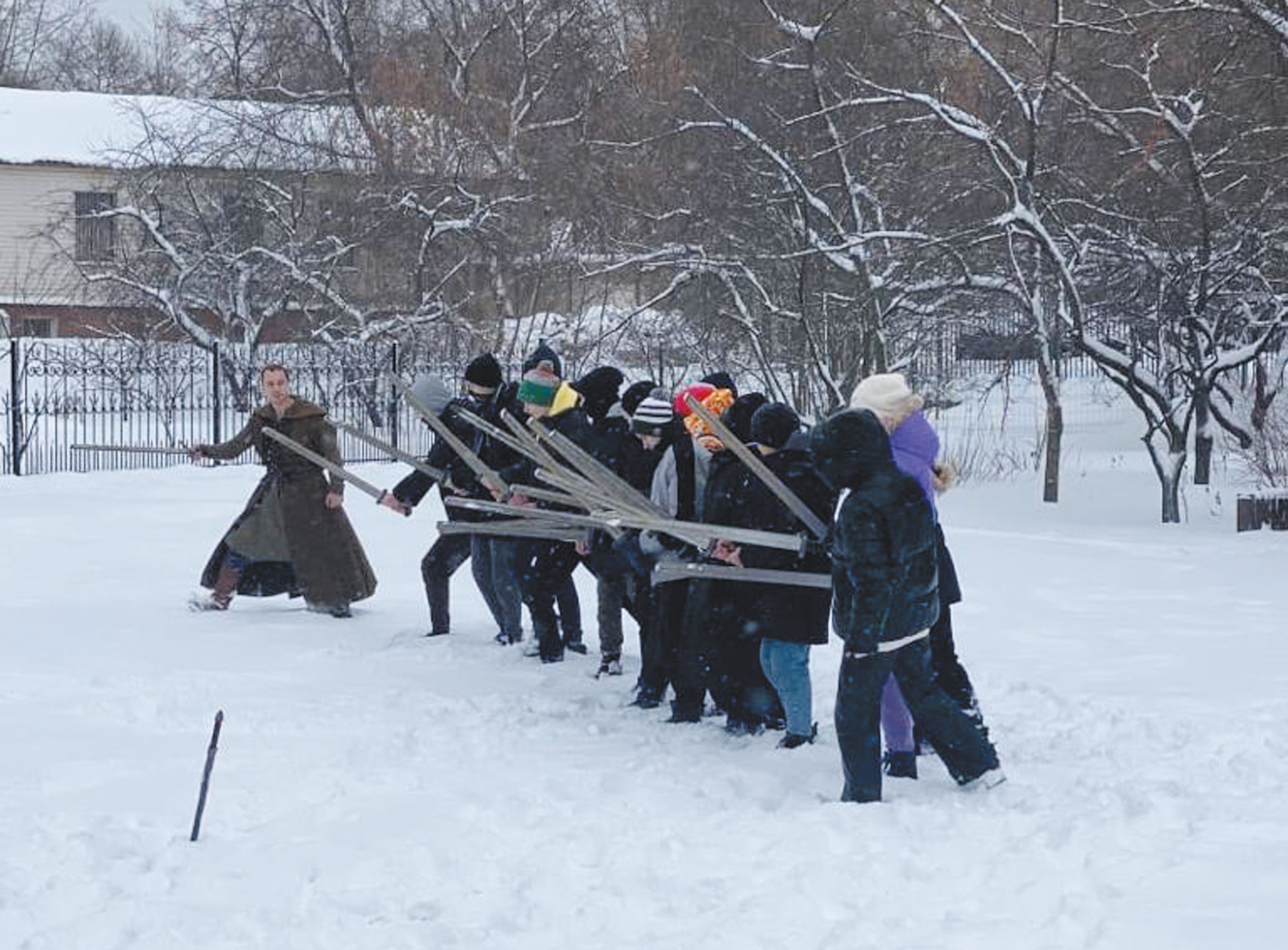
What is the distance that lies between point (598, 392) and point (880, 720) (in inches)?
138

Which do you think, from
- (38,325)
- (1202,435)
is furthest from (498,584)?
(38,325)

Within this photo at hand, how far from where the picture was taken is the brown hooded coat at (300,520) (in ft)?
Answer: 40.5

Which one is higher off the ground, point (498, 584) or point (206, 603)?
point (498, 584)

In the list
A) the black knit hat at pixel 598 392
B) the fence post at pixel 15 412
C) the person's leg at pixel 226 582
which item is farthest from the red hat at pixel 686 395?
the fence post at pixel 15 412

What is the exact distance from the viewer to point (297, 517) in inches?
487

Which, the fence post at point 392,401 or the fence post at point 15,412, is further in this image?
the fence post at point 392,401

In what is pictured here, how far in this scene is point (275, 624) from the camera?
40.3 feet

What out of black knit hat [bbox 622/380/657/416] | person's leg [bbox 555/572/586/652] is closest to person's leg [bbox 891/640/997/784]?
black knit hat [bbox 622/380/657/416]

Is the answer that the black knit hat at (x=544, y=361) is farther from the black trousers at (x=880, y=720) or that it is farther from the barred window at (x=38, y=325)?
the barred window at (x=38, y=325)

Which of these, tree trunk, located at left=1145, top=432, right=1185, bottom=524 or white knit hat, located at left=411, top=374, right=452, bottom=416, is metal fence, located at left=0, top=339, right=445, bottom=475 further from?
white knit hat, located at left=411, top=374, right=452, bottom=416

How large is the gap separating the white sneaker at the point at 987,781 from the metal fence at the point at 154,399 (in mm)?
17003

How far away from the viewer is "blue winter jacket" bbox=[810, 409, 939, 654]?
23.7 feet

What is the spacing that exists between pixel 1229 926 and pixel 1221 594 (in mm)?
8087

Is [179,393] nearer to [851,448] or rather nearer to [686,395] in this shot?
[686,395]
